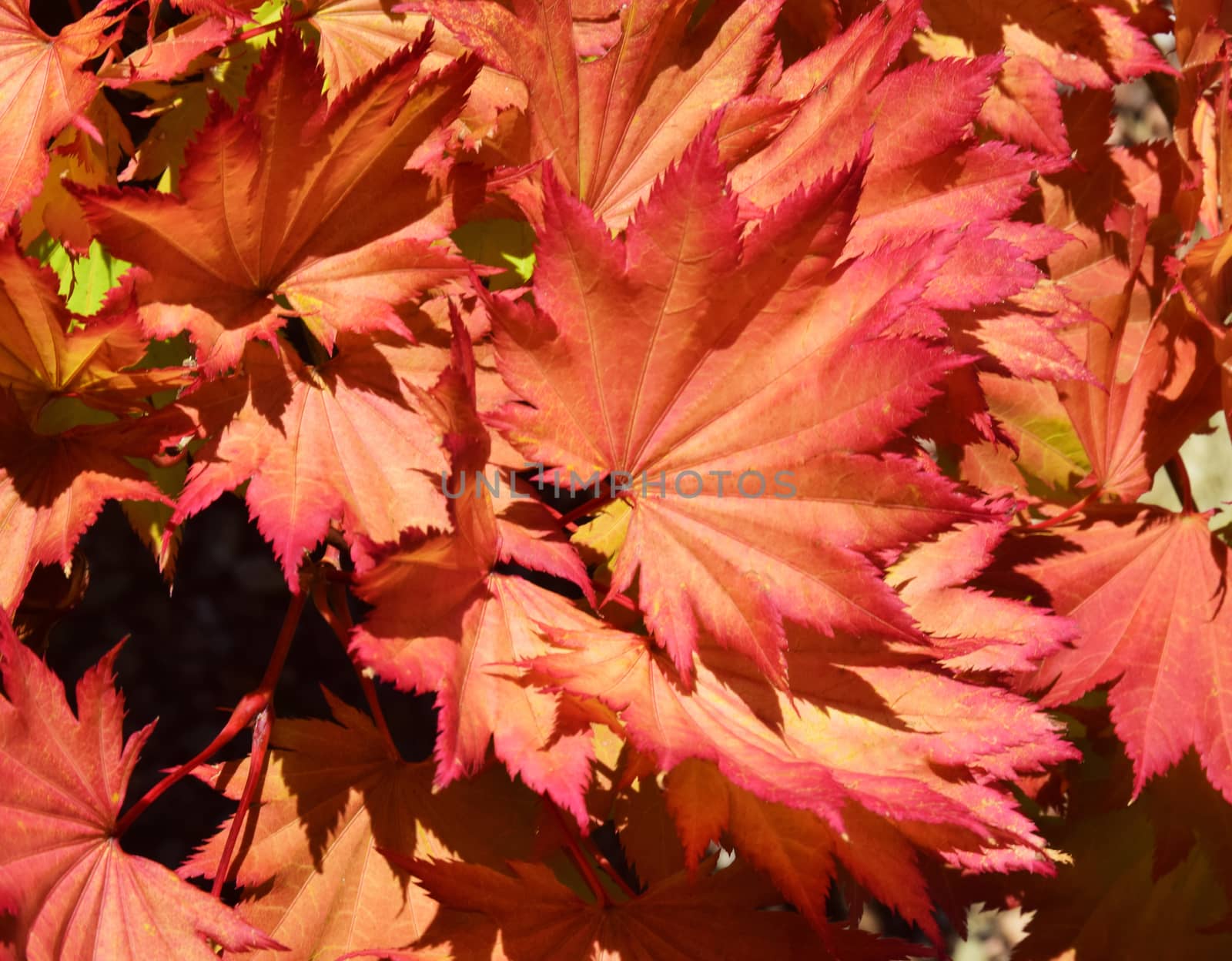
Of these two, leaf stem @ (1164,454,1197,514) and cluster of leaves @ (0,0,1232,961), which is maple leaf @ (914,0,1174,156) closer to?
cluster of leaves @ (0,0,1232,961)

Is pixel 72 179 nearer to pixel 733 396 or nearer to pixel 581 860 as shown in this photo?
pixel 733 396

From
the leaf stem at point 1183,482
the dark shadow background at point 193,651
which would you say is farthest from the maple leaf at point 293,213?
the leaf stem at point 1183,482

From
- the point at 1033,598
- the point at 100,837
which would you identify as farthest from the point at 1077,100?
the point at 100,837

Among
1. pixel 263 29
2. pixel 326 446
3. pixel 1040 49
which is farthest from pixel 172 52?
pixel 1040 49

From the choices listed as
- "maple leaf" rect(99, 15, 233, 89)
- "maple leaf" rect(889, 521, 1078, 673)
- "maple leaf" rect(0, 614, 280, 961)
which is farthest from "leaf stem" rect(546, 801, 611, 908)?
"maple leaf" rect(99, 15, 233, 89)

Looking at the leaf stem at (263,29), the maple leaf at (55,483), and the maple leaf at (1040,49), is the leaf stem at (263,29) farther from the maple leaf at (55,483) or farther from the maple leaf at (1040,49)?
the maple leaf at (1040,49)

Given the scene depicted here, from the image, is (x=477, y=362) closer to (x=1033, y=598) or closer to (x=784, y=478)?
(x=784, y=478)
